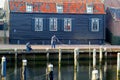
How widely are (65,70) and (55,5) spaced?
47.3ft

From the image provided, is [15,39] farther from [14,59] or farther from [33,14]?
[14,59]

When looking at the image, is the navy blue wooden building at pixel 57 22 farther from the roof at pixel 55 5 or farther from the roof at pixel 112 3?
the roof at pixel 112 3

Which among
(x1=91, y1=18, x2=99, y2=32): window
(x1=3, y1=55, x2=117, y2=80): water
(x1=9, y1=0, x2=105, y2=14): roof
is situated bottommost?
(x1=3, y1=55, x2=117, y2=80): water

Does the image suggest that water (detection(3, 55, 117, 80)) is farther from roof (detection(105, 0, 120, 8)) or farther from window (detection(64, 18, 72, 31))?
roof (detection(105, 0, 120, 8))

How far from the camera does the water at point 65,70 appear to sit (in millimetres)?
39844

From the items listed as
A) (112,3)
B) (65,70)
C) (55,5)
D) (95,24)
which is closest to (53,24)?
(55,5)

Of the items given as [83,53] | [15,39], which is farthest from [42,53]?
[15,39]

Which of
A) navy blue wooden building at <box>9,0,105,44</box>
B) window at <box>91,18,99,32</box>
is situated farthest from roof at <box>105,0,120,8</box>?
window at <box>91,18,99,32</box>

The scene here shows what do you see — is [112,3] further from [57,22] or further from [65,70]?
[65,70]

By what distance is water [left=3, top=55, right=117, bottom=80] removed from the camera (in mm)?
39844

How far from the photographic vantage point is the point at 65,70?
43.4 meters

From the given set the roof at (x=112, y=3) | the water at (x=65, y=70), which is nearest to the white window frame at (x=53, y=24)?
the water at (x=65, y=70)

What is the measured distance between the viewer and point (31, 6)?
55156 mm

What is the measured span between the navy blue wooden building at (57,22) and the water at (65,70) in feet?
28.5
